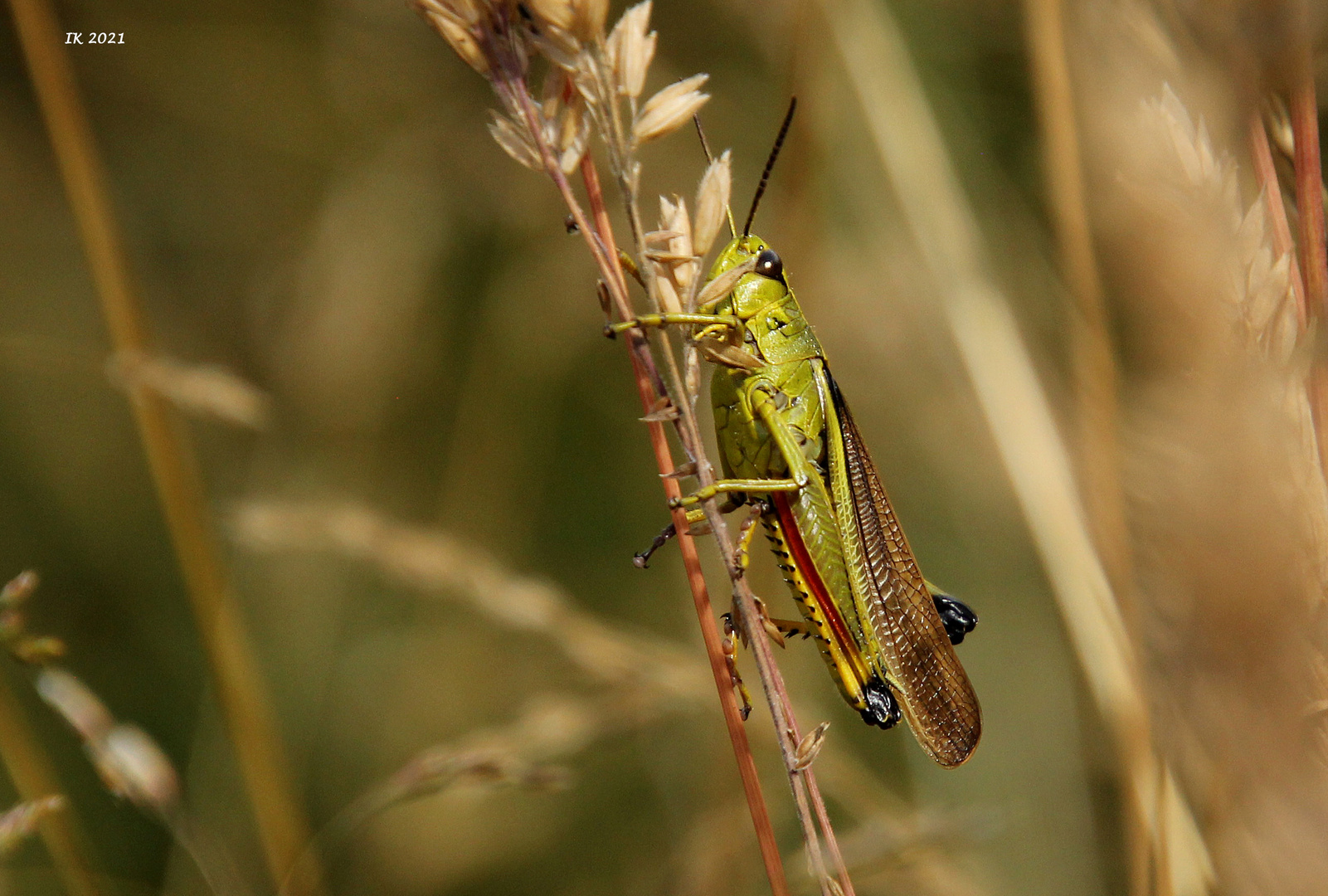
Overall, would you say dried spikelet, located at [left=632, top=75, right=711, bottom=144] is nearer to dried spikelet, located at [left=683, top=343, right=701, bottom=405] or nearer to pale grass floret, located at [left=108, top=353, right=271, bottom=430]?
dried spikelet, located at [left=683, top=343, right=701, bottom=405]

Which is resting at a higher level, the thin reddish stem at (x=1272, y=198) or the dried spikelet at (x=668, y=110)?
the dried spikelet at (x=668, y=110)

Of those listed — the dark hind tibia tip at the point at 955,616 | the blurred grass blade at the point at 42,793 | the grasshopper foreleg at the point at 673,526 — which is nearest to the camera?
the blurred grass blade at the point at 42,793

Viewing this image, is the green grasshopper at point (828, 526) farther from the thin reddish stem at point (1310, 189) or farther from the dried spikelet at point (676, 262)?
the thin reddish stem at point (1310, 189)

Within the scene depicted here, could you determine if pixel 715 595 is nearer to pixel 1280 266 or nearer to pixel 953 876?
pixel 953 876

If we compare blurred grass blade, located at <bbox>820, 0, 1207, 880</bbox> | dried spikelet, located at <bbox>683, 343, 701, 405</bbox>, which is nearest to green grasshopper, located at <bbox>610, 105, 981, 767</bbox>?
blurred grass blade, located at <bbox>820, 0, 1207, 880</bbox>

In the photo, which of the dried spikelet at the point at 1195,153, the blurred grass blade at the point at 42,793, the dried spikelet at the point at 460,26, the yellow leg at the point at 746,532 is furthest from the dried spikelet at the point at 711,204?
the blurred grass blade at the point at 42,793
